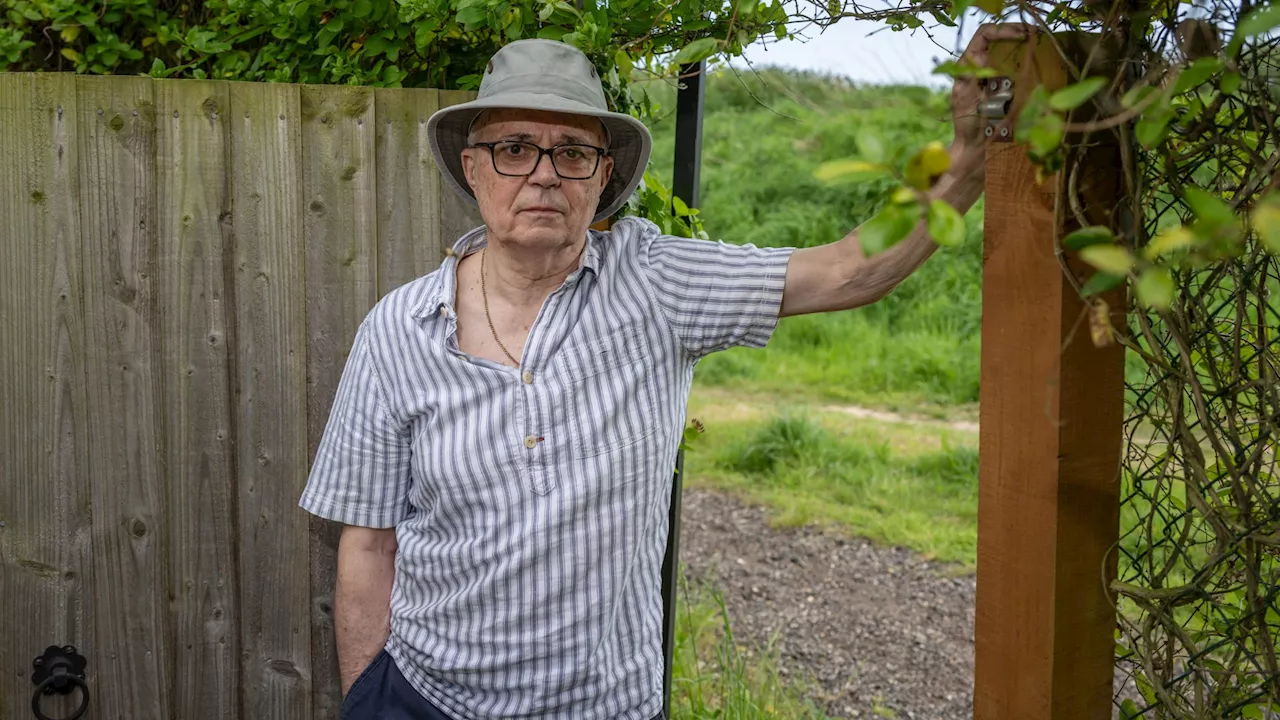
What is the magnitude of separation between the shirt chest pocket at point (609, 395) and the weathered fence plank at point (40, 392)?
45.1 inches

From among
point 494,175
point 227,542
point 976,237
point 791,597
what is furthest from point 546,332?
point 976,237

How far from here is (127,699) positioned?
8.20ft

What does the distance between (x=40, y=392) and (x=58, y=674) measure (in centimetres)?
57

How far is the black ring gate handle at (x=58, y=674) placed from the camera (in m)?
2.41

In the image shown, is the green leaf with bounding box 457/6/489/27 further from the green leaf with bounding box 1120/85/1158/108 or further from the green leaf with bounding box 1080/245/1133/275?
the green leaf with bounding box 1080/245/1133/275

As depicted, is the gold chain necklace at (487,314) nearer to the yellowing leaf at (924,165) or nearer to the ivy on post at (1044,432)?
the ivy on post at (1044,432)

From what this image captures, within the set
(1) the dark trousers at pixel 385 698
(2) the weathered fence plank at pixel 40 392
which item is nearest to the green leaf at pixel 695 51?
(1) the dark trousers at pixel 385 698

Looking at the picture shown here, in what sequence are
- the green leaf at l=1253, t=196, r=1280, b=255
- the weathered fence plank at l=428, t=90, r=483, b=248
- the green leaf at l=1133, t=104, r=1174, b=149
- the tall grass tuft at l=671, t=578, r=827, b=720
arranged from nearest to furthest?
1. the green leaf at l=1253, t=196, r=1280, b=255
2. the green leaf at l=1133, t=104, r=1174, b=149
3. the weathered fence plank at l=428, t=90, r=483, b=248
4. the tall grass tuft at l=671, t=578, r=827, b=720

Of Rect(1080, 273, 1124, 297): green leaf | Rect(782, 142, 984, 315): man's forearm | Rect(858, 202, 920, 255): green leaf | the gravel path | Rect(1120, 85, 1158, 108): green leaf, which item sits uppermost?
Rect(1120, 85, 1158, 108): green leaf

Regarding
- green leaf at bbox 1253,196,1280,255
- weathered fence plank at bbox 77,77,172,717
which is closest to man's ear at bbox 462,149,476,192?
weathered fence plank at bbox 77,77,172,717

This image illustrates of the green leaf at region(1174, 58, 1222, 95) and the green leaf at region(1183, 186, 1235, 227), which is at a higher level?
the green leaf at region(1174, 58, 1222, 95)

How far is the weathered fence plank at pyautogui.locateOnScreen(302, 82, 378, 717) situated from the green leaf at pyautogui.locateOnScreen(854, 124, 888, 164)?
5.64 ft

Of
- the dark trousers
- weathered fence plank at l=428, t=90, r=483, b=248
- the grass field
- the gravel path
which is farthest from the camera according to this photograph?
the grass field

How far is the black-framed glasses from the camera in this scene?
1.93 metres
